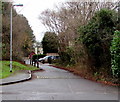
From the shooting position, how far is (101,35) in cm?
1532

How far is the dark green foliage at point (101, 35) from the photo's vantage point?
14922mm

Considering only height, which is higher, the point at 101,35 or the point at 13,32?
the point at 13,32

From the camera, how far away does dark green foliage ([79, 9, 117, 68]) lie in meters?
14.9

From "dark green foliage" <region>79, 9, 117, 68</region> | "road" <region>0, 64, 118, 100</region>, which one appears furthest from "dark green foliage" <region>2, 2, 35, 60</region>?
"road" <region>0, 64, 118, 100</region>

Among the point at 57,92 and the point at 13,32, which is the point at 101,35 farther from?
the point at 13,32

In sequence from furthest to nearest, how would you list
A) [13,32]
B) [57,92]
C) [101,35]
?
[13,32] < [101,35] < [57,92]

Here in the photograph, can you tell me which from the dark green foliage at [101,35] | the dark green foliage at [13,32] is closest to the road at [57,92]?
the dark green foliage at [101,35]

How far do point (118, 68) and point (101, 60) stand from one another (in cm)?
382

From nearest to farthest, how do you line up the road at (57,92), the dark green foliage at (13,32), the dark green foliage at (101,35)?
1. the road at (57,92)
2. the dark green foliage at (101,35)
3. the dark green foliage at (13,32)

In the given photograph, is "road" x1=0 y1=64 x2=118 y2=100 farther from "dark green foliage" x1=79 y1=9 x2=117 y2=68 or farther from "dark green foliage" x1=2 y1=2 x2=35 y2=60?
"dark green foliage" x1=2 y1=2 x2=35 y2=60

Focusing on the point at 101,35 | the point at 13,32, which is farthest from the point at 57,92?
the point at 13,32

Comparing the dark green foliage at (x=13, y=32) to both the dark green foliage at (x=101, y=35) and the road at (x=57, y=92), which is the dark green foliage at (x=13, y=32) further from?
the road at (x=57, y=92)

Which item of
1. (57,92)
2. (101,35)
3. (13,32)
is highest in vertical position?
(13,32)

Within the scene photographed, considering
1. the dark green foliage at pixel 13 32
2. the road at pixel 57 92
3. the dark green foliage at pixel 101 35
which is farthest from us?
the dark green foliage at pixel 13 32
